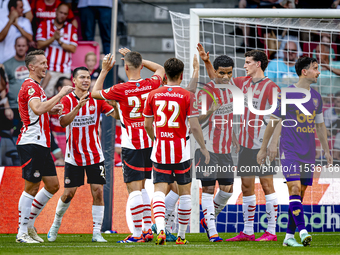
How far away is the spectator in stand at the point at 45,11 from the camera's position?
9477 millimetres

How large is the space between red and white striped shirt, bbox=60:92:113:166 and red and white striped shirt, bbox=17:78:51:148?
0.28 meters

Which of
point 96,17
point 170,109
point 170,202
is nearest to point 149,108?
point 170,109

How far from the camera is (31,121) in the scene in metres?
5.26

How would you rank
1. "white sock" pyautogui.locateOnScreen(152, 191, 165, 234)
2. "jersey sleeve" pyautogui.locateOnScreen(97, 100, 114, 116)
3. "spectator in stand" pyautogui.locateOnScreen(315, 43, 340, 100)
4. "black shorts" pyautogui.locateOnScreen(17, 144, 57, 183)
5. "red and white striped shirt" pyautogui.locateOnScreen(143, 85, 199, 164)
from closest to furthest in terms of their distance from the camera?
"white sock" pyautogui.locateOnScreen(152, 191, 165, 234)
"red and white striped shirt" pyautogui.locateOnScreen(143, 85, 199, 164)
"black shorts" pyautogui.locateOnScreen(17, 144, 57, 183)
"jersey sleeve" pyautogui.locateOnScreen(97, 100, 114, 116)
"spectator in stand" pyautogui.locateOnScreen(315, 43, 340, 100)

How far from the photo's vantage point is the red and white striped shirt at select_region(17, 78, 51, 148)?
520cm

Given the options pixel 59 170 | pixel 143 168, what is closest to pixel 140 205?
pixel 143 168

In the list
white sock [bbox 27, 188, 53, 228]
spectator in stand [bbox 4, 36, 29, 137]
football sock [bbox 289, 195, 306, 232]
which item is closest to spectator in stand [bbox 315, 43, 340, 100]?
football sock [bbox 289, 195, 306, 232]

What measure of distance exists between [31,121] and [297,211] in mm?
3062

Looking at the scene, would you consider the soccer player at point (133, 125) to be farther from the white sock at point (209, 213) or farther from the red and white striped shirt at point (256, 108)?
the red and white striped shirt at point (256, 108)

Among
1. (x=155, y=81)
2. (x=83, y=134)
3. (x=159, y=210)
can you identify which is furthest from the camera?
(x=83, y=134)

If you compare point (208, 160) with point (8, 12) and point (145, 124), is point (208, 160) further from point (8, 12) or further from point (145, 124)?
point (8, 12)

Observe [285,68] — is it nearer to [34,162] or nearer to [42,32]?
[42,32]

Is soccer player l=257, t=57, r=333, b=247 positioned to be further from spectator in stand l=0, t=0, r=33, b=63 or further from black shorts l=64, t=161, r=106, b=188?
spectator in stand l=0, t=0, r=33, b=63

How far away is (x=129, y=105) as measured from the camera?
16.5 ft
